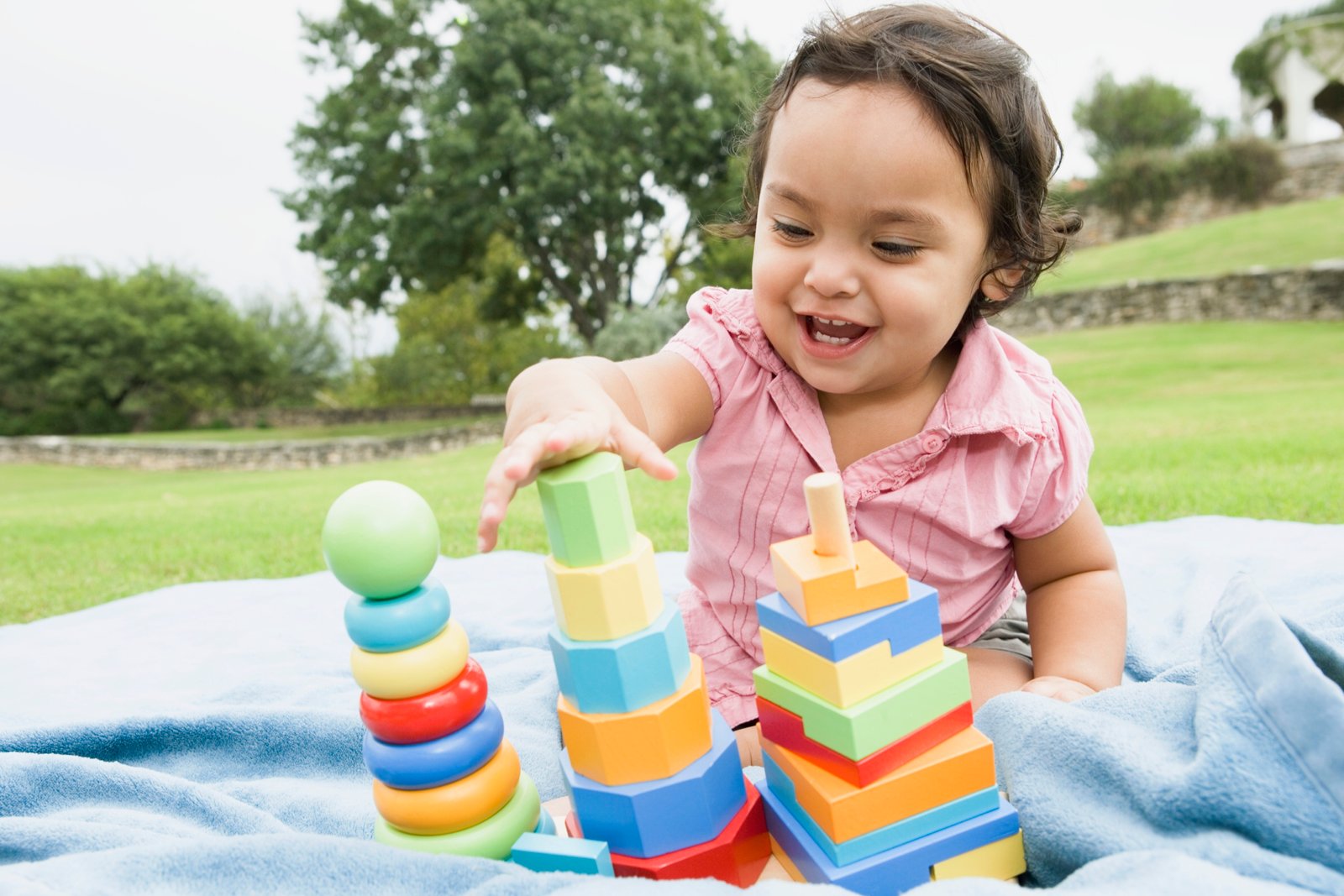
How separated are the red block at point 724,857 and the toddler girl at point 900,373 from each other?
0.59 m

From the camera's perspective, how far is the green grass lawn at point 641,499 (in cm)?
389

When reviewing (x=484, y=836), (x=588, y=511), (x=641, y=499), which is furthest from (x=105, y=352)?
(x=588, y=511)

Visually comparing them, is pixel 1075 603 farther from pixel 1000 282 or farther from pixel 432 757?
pixel 432 757

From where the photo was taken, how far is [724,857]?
108 centimetres

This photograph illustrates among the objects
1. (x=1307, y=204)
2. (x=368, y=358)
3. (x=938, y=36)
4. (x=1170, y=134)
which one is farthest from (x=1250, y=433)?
(x=1170, y=134)

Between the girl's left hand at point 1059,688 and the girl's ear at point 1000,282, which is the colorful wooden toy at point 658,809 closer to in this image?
the girl's left hand at point 1059,688

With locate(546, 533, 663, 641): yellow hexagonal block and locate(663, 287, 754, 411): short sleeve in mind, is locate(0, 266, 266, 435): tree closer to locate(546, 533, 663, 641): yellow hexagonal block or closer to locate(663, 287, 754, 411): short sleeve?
locate(663, 287, 754, 411): short sleeve

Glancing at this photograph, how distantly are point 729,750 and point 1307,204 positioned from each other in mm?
26689

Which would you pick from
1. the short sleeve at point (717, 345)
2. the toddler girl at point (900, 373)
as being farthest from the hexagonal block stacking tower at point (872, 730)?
the short sleeve at point (717, 345)

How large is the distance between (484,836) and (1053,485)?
119 centimetres

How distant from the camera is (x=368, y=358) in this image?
94.9ft

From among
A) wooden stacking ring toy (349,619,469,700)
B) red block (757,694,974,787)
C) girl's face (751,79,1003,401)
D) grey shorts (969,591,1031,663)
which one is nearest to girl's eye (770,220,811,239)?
girl's face (751,79,1003,401)

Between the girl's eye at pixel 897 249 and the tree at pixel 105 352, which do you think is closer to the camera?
the girl's eye at pixel 897 249

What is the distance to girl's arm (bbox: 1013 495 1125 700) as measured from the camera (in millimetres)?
1652
